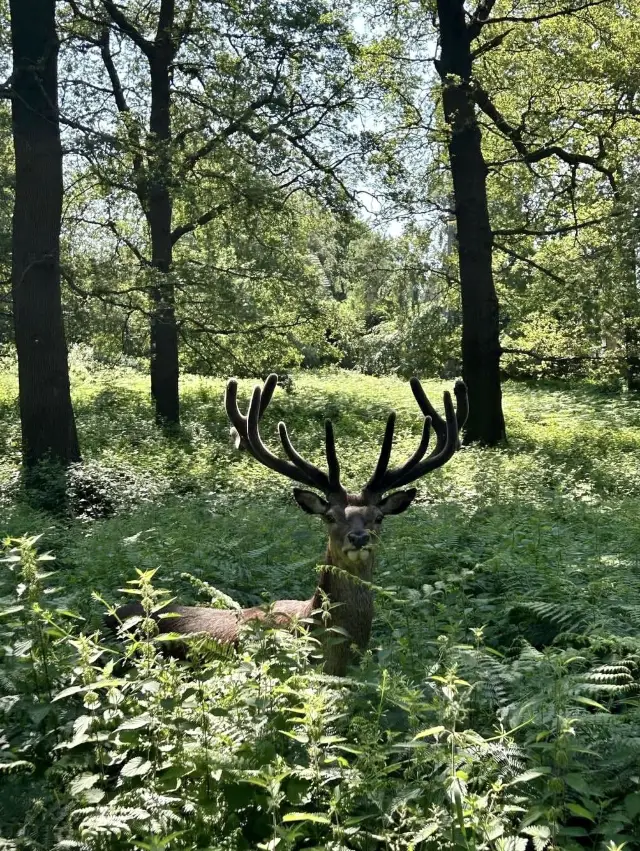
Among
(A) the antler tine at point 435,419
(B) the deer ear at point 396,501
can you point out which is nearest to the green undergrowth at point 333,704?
(B) the deer ear at point 396,501

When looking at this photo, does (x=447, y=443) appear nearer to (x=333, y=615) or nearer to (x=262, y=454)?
(x=262, y=454)

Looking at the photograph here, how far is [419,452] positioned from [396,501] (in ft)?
1.40

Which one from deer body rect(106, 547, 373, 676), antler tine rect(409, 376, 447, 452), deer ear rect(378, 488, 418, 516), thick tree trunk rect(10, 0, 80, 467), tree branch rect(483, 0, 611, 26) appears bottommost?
deer body rect(106, 547, 373, 676)

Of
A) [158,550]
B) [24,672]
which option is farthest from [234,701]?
[158,550]

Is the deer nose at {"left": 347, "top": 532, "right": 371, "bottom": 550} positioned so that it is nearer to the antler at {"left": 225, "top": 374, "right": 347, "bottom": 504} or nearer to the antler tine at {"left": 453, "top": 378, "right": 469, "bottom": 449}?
the antler at {"left": 225, "top": 374, "right": 347, "bottom": 504}

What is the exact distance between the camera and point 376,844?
2941 millimetres

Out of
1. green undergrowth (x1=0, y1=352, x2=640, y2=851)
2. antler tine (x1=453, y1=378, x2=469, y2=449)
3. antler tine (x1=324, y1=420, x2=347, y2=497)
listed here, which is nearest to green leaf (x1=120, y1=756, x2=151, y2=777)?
green undergrowth (x1=0, y1=352, x2=640, y2=851)

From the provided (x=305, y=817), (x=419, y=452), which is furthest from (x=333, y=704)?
(x=419, y=452)

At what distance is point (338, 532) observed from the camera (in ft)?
18.3

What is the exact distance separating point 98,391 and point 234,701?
1866 centimetres

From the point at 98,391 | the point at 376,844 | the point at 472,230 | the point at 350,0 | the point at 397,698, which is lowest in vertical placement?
the point at 376,844

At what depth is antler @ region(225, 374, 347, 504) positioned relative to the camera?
5836 millimetres

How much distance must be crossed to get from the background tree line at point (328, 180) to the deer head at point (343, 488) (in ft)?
25.0

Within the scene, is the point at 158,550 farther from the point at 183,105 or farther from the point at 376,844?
the point at 183,105
